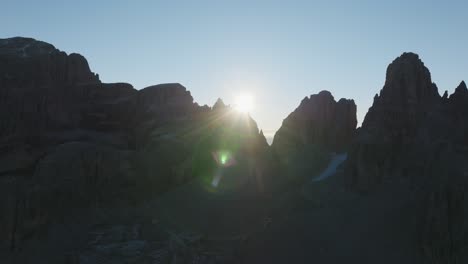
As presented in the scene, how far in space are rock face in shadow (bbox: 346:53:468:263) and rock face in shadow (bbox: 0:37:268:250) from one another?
21.8 meters

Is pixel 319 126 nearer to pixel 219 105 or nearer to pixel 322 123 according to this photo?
pixel 322 123

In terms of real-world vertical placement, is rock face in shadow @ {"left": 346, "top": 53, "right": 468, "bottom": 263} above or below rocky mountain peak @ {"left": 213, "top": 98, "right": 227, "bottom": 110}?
below

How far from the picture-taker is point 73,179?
68.8 meters

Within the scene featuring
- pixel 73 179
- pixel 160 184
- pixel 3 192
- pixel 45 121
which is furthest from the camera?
pixel 45 121

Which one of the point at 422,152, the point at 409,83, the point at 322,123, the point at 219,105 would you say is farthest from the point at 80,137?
the point at 322,123

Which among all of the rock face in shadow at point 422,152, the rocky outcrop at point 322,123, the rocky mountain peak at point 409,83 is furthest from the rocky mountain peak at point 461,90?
the rocky outcrop at point 322,123

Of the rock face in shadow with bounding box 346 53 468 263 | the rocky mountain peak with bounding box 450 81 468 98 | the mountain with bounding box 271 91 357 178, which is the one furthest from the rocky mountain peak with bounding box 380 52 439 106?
the mountain with bounding box 271 91 357 178

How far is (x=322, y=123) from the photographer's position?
114625mm

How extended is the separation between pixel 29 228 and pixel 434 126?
64057mm

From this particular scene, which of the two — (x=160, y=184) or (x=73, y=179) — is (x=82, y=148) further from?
(x=160, y=184)

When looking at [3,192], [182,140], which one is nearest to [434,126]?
[182,140]

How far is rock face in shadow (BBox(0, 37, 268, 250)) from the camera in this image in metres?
66.2

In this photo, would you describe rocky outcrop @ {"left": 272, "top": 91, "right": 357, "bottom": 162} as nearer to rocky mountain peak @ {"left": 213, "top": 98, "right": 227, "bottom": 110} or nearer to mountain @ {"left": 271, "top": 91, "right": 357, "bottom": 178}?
mountain @ {"left": 271, "top": 91, "right": 357, "bottom": 178}

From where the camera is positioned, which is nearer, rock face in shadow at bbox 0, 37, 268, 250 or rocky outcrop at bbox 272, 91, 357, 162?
rock face in shadow at bbox 0, 37, 268, 250
